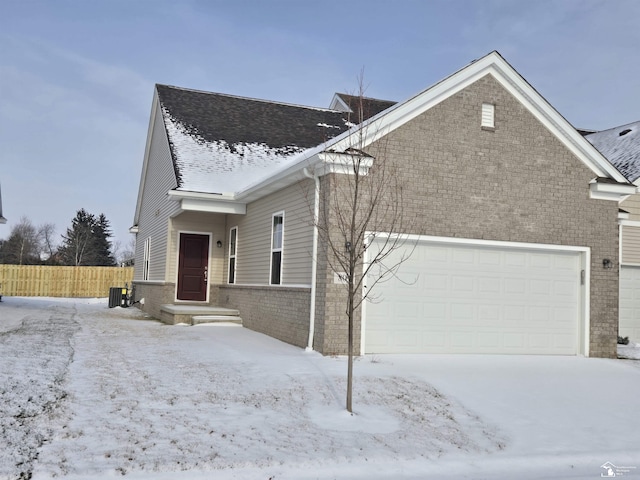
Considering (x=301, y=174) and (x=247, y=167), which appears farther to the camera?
(x=247, y=167)

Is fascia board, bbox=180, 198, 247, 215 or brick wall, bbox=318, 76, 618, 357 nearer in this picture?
brick wall, bbox=318, 76, 618, 357

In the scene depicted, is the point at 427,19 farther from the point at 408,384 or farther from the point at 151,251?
the point at 151,251

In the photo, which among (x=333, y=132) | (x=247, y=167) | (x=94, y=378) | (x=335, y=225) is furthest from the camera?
(x=333, y=132)

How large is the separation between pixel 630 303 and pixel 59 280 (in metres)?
28.0

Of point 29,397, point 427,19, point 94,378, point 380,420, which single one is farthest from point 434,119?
point 29,397

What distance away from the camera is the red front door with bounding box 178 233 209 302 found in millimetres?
18016

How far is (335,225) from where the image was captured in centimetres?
1052

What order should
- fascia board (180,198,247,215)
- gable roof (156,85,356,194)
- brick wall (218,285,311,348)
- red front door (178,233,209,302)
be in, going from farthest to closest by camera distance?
1. red front door (178,233,209,302)
2. gable roof (156,85,356,194)
3. fascia board (180,198,247,215)
4. brick wall (218,285,311,348)

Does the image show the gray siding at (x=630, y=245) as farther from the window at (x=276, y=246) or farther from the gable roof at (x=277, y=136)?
the window at (x=276, y=246)

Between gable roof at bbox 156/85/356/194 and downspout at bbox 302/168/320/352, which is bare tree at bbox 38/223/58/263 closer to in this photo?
gable roof at bbox 156/85/356/194

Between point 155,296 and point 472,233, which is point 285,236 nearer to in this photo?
point 472,233

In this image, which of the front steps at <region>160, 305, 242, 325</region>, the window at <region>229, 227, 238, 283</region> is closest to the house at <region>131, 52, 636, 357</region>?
the front steps at <region>160, 305, 242, 325</region>

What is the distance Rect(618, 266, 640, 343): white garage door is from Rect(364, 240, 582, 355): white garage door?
184 inches

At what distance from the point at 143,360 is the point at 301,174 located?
4492 mm
